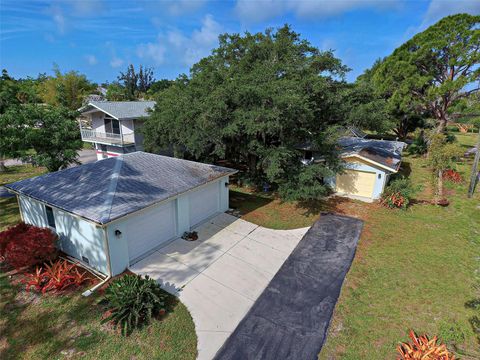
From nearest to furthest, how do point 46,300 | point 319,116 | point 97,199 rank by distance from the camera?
point 46,300
point 97,199
point 319,116

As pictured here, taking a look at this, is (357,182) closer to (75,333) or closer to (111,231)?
(111,231)

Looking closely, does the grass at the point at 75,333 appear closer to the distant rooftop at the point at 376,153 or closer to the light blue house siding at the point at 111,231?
the light blue house siding at the point at 111,231

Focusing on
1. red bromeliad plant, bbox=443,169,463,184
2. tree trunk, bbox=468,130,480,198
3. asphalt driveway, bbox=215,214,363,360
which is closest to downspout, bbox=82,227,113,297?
asphalt driveway, bbox=215,214,363,360

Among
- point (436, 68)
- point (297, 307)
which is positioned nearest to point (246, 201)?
point (297, 307)

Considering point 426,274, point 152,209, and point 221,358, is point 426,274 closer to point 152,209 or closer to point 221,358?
point 221,358

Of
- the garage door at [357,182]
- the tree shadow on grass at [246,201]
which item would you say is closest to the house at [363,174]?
the garage door at [357,182]

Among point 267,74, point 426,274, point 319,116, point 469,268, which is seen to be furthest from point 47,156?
point 469,268

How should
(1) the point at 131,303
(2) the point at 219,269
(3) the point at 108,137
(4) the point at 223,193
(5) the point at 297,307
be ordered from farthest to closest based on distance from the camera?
(3) the point at 108,137 < (4) the point at 223,193 < (2) the point at 219,269 < (5) the point at 297,307 < (1) the point at 131,303
